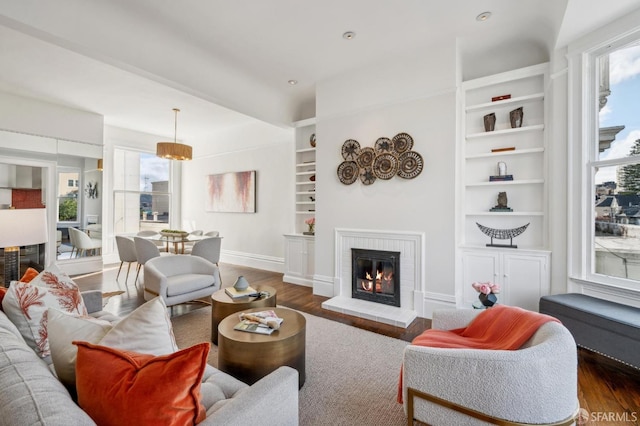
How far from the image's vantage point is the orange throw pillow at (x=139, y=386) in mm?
830

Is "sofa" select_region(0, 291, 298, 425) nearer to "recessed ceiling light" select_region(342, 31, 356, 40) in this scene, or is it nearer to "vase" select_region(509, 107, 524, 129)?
"recessed ceiling light" select_region(342, 31, 356, 40)

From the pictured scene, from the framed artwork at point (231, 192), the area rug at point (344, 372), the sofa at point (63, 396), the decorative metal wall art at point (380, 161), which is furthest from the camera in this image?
the framed artwork at point (231, 192)

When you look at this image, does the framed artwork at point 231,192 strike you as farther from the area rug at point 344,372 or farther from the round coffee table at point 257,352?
the round coffee table at point 257,352

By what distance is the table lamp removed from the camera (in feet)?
6.84

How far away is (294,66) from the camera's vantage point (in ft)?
13.3

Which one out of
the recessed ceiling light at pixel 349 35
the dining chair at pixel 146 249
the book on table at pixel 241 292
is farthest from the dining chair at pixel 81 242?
the recessed ceiling light at pixel 349 35

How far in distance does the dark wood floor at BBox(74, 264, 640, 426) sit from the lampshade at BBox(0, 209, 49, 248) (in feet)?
5.31

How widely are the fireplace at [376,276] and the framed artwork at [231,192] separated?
3151 millimetres

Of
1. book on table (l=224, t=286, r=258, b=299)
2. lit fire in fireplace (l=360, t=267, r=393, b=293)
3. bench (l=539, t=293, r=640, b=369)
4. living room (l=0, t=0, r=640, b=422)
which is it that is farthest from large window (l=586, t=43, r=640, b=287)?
book on table (l=224, t=286, r=258, b=299)

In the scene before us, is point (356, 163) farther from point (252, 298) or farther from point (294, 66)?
point (252, 298)

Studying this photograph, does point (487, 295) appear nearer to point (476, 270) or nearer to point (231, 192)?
point (476, 270)

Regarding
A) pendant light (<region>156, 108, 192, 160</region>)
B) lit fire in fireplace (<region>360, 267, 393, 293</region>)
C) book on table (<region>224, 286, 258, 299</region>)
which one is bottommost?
lit fire in fireplace (<region>360, 267, 393, 293</region>)

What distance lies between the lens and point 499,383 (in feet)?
4.52

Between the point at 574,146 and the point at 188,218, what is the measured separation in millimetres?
7811
